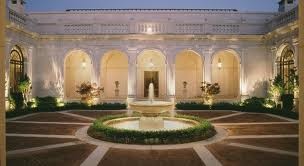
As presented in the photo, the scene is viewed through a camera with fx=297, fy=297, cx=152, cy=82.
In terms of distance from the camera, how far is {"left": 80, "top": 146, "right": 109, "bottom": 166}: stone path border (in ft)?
25.3

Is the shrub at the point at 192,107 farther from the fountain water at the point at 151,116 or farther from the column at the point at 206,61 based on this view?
the fountain water at the point at 151,116

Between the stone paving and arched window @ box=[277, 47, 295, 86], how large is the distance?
891 cm

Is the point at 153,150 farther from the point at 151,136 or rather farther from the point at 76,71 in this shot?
the point at 76,71

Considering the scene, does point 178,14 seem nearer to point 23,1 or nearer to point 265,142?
point 23,1

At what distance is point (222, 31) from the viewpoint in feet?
76.5

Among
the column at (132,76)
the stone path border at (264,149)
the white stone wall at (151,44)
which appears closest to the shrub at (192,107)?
the white stone wall at (151,44)

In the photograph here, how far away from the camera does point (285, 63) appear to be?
2108 cm

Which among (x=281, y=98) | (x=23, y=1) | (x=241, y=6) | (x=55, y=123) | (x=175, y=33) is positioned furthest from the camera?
(x=241, y=6)

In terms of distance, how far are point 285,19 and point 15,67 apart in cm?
1914

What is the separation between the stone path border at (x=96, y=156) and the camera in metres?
7.70

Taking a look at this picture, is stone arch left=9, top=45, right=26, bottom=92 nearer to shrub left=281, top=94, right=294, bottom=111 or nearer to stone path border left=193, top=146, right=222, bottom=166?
stone path border left=193, top=146, right=222, bottom=166

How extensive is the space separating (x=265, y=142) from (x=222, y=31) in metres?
14.6

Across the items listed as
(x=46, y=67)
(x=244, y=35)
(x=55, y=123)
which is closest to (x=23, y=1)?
(x=46, y=67)

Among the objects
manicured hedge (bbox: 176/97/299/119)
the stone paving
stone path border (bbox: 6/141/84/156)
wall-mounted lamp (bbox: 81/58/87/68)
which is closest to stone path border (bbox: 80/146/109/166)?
the stone paving
